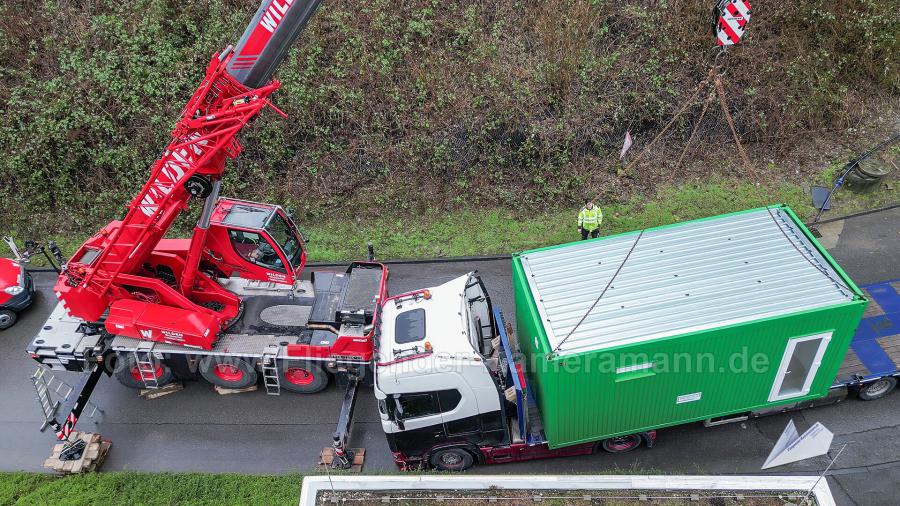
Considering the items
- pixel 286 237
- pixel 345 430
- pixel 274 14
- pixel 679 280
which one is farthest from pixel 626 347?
pixel 274 14

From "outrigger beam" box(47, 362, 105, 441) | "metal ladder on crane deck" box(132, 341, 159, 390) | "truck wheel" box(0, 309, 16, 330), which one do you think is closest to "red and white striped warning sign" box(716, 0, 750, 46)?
"metal ladder on crane deck" box(132, 341, 159, 390)

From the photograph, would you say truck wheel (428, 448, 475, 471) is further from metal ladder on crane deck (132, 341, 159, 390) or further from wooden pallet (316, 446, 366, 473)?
metal ladder on crane deck (132, 341, 159, 390)

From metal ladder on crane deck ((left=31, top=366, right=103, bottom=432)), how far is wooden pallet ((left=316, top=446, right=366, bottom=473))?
4417mm

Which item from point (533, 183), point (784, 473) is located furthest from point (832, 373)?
point (533, 183)

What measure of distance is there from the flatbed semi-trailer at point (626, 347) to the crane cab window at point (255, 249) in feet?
9.71

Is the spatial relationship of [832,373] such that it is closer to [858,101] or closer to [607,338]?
[607,338]

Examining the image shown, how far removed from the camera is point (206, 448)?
1103cm

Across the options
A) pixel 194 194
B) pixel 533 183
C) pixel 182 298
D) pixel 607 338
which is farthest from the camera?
pixel 533 183

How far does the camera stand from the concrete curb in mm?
7238

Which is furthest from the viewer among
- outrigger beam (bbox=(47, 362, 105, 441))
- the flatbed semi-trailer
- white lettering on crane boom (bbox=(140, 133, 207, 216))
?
outrigger beam (bbox=(47, 362, 105, 441))

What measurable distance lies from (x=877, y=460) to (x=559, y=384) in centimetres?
567

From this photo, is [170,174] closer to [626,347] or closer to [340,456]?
[340,456]

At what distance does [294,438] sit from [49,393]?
449cm

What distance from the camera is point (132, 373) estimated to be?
460 inches
